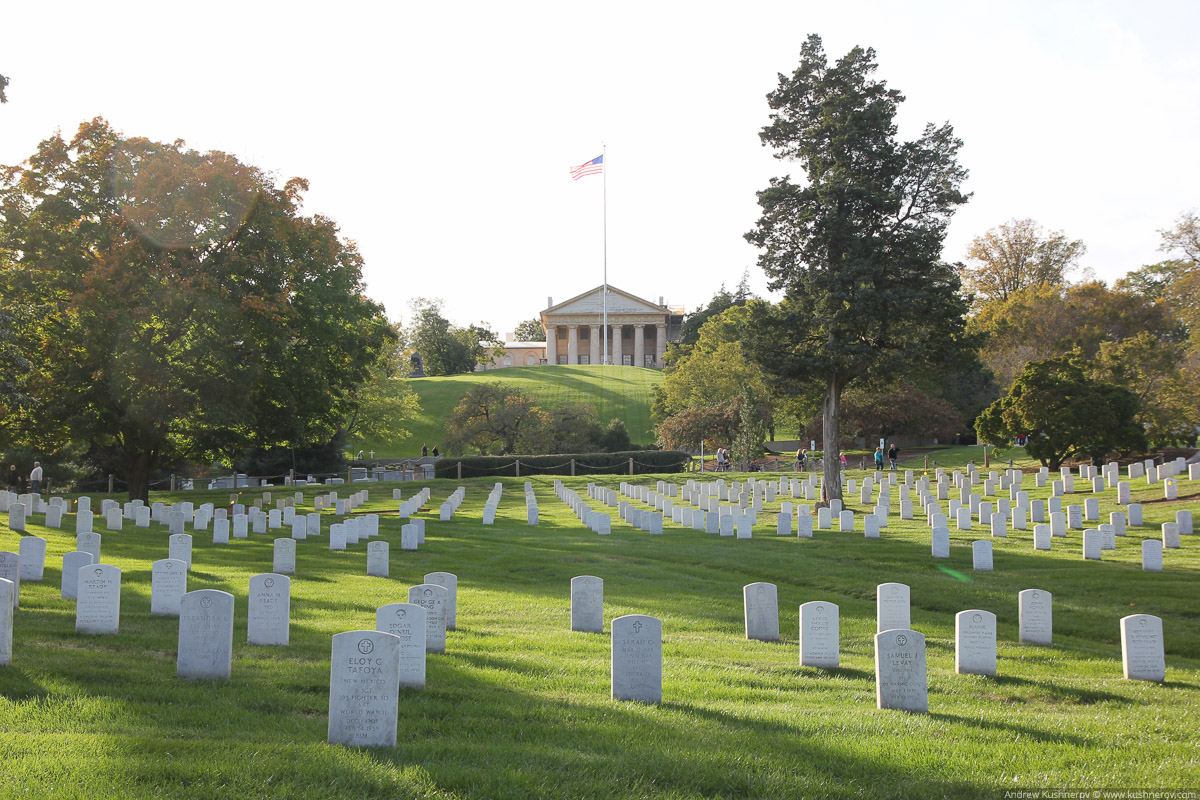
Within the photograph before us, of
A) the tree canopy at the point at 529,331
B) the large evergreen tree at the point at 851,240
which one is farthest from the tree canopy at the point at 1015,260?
the tree canopy at the point at 529,331

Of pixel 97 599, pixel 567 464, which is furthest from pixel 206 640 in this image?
pixel 567 464

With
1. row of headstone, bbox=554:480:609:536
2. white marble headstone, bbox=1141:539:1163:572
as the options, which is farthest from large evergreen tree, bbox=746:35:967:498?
white marble headstone, bbox=1141:539:1163:572

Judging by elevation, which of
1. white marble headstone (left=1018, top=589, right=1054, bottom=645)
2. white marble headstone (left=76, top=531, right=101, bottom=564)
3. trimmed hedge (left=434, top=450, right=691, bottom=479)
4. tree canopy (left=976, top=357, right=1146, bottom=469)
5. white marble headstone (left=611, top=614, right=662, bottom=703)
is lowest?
white marble headstone (left=1018, top=589, right=1054, bottom=645)

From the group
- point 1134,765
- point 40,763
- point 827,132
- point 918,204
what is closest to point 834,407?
point 918,204

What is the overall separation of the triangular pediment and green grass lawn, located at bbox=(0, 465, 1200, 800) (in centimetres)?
10320

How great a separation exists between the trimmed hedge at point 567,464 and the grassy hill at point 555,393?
18.7 metres

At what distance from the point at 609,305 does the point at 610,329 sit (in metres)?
3.59

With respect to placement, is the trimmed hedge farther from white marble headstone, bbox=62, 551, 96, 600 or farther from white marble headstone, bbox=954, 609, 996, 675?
white marble headstone, bbox=954, 609, 996, 675

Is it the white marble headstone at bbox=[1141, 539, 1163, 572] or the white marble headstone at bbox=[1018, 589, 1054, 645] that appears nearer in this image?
the white marble headstone at bbox=[1018, 589, 1054, 645]

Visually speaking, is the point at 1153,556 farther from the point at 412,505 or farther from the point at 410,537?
the point at 412,505

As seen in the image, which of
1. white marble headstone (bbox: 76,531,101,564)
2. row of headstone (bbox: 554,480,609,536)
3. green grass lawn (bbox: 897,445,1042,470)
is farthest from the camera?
→ green grass lawn (bbox: 897,445,1042,470)

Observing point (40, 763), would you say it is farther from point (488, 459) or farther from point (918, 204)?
point (488, 459)

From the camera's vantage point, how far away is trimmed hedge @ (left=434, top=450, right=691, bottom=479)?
144 feet

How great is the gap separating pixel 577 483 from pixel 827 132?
21273 mm
